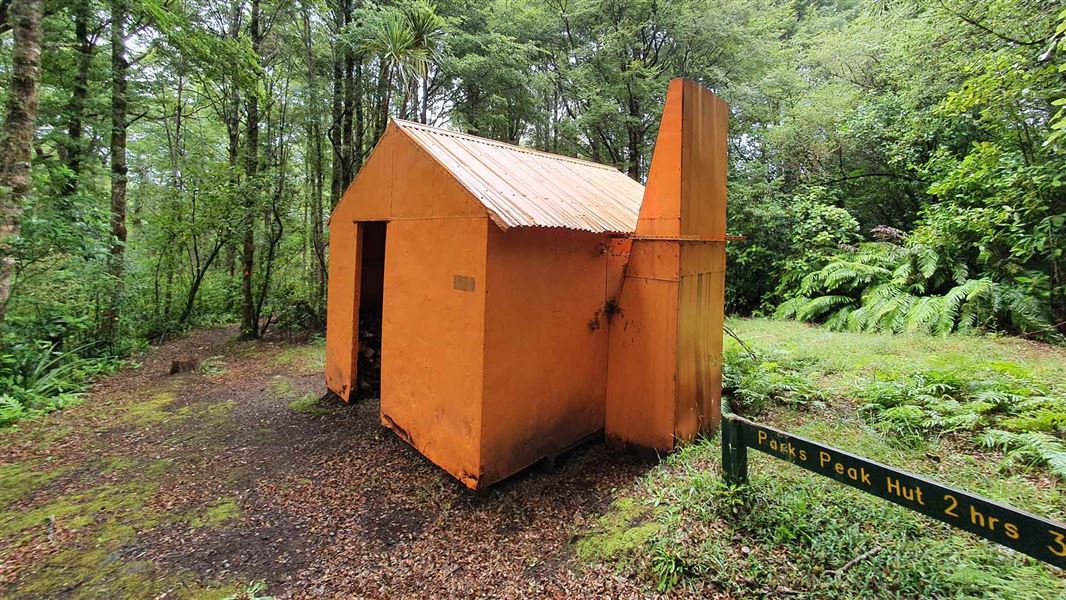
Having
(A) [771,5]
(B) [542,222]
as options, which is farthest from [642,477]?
(A) [771,5]

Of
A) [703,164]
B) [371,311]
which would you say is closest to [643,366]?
[703,164]

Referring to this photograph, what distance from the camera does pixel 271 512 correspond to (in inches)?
156

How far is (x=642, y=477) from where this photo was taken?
4.13 meters

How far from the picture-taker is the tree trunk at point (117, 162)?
8.37m

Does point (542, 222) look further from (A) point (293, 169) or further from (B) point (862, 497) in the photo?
(A) point (293, 169)

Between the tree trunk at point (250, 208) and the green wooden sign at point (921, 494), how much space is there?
1085 centimetres

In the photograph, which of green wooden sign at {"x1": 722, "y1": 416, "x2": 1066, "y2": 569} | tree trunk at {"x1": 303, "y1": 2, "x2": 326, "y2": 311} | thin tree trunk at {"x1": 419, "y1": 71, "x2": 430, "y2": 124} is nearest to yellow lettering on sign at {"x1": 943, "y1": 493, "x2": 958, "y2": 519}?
green wooden sign at {"x1": 722, "y1": 416, "x2": 1066, "y2": 569}

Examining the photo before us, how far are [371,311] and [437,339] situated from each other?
3230mm

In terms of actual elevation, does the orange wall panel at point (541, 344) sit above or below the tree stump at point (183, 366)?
above

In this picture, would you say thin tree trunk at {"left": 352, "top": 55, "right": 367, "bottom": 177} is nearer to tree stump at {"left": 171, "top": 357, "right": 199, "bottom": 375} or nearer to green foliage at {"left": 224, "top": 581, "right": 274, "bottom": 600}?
tree stump at {"left": 171, "top": 357, "right": 199, "bottom": 375}

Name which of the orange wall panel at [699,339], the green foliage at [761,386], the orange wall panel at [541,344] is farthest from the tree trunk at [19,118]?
the green foliage at [761,386]

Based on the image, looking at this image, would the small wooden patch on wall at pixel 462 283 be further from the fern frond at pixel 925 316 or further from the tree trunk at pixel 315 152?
the tree trunk at pixel 315 152

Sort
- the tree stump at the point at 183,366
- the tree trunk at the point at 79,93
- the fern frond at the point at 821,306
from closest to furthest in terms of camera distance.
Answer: the tree stump at the point at 183,366, the tree trunk at the point at 79,93, the fern frond at the point at 821,306

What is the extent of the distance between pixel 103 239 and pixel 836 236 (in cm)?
1558
